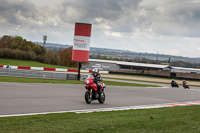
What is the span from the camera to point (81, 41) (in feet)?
125

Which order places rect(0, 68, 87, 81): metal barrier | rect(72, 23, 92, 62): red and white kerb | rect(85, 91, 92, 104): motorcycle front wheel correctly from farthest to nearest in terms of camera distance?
rect(72, 23, 92, 62): red and white kerb
rect(0, 68, 87, 81): metal barrier
rect(85, 91, 92, 104): motorcycle front wheel

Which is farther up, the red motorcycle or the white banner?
the white banner

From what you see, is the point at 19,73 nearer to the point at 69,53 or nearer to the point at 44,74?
the point at 44,74

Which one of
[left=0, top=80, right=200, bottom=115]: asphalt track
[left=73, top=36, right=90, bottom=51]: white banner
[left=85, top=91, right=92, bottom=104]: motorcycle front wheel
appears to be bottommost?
[left=0, top=80, right=200, bottom=115]: asphalt track

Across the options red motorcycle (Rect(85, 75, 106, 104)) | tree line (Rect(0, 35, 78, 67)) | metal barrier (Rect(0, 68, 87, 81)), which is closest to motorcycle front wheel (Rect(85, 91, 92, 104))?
red motorcycle (Rect(85, 75, 106, 104))

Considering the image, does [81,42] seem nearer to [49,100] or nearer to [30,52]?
[49,100]

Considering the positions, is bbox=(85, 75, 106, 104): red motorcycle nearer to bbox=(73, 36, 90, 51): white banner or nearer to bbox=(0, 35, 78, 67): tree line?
bbox=(73, 36, 90, 51): white banner

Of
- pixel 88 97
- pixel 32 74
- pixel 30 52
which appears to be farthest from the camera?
pixel 30 52

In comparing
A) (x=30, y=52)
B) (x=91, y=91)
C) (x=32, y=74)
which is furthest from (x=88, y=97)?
(x=30, y=52)

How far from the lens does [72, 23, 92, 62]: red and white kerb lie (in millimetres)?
37719

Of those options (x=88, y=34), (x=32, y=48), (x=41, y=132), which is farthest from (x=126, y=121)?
(x=32, y=48)

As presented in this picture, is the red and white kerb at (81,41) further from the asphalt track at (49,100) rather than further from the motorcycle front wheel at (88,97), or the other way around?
the motorcycle front wheel at (88,97)

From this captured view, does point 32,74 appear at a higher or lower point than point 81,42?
lower

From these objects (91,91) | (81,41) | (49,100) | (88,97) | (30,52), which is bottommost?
(49,100)
